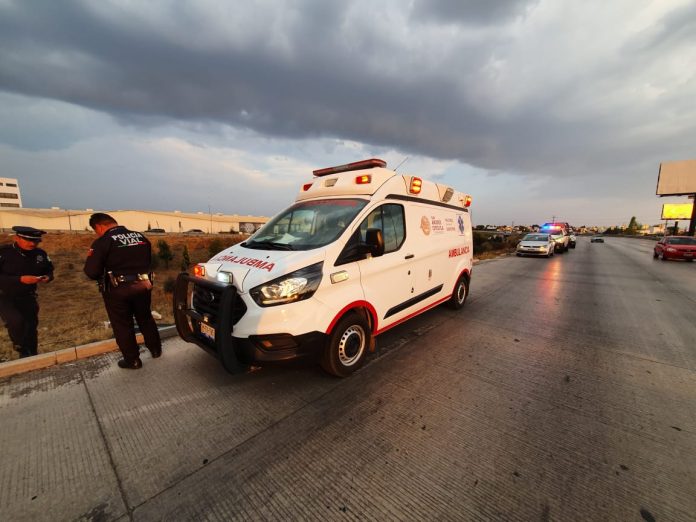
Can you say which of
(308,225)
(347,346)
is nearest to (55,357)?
(308,225)

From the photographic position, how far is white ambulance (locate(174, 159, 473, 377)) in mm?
2764

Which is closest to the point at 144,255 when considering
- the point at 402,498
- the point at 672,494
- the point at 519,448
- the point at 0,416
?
the point at 0,416

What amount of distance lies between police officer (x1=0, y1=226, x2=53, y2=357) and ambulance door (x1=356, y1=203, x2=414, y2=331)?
14.2 ft

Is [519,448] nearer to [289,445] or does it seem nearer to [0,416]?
[289,445]

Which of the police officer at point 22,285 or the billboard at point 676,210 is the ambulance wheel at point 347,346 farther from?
the billboard at point 676,210

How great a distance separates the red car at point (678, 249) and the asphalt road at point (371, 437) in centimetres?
1666

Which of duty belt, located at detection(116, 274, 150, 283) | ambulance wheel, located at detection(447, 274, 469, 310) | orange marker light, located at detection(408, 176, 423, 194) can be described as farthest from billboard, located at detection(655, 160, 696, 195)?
duty belt, located at detection(116, 274, 150, 283)

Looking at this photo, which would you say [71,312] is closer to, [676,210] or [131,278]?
[131,278]

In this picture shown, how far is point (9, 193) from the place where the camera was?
3551 inches

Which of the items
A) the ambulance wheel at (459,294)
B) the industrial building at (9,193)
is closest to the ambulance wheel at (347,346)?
the ambulance wheel at (459,294)

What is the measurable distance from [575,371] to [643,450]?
52.3 inches

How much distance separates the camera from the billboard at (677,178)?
41.6 meters

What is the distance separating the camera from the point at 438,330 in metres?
4.84

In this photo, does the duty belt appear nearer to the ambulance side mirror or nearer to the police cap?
the police cap
